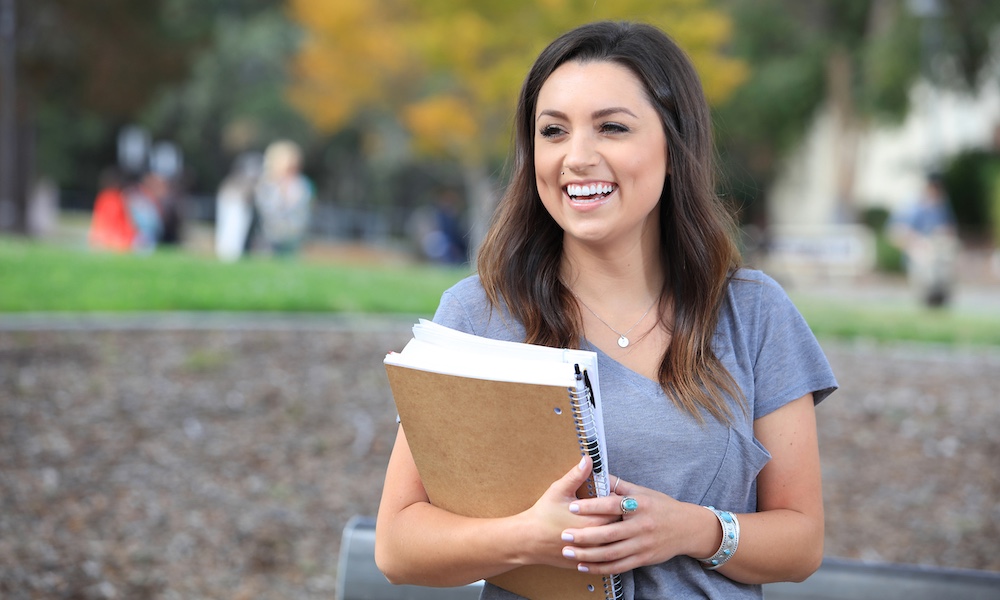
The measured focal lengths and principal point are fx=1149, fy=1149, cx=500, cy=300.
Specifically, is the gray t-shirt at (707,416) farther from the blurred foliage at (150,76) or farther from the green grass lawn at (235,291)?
the blurred foliage at (150,76)

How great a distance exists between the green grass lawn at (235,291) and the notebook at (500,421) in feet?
21.7

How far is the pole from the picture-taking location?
20.0 meters

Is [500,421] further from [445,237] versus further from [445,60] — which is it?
[445,60]

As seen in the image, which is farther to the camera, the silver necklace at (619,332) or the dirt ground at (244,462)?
the dirt ground at (244,462)

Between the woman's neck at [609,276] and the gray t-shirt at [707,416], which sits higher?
the woman's neck at [609,276]

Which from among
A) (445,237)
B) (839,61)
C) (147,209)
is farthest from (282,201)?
(839,61)

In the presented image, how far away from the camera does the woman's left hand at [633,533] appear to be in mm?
1946

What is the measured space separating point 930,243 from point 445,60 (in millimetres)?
11761

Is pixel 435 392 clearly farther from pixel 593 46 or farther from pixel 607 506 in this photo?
pixel 593 46

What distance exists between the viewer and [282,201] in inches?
529

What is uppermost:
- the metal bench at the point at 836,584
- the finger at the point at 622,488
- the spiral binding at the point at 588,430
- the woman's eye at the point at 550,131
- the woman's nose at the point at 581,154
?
the woman's eye at the point at 550,131

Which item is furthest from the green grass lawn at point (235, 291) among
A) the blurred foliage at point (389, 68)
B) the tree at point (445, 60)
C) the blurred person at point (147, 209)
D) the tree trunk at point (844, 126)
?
the tree trunk at point (844, 126)

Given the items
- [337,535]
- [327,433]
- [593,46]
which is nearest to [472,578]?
[593,46]

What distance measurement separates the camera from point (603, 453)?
1944mm
